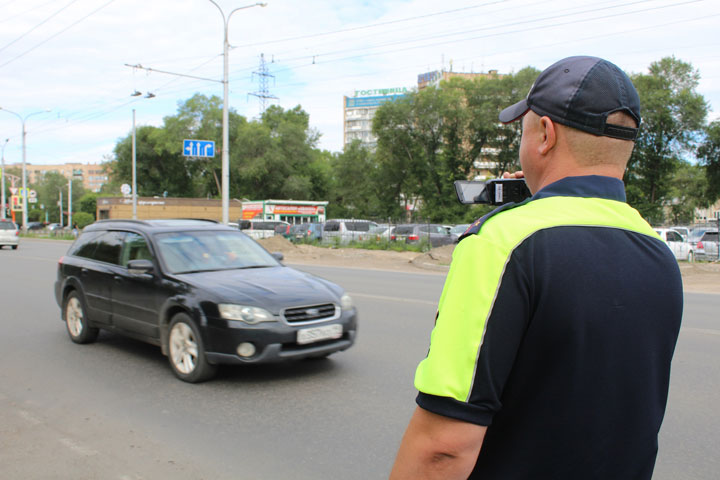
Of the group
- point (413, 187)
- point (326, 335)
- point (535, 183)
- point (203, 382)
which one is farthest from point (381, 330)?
point (413, 187)

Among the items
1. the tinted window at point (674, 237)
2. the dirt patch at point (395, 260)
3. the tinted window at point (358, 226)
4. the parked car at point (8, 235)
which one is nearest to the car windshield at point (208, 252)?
the dirt patch at point (395, 260)

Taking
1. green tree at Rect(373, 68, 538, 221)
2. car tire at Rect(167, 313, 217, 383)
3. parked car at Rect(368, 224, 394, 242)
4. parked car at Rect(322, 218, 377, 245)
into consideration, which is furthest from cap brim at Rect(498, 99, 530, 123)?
green tree at Rect(373, 68, 538, 221)

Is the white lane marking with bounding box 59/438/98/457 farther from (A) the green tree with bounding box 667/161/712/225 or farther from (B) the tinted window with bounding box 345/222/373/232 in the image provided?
(A) the green tree with bounding box 667/161/712/225

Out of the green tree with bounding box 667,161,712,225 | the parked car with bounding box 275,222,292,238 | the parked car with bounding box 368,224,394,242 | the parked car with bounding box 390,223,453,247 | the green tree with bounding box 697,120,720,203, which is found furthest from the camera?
the green tree with bounding box 667,161,712,225

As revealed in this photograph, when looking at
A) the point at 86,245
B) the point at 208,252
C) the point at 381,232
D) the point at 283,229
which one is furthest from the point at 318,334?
the point at 283,229

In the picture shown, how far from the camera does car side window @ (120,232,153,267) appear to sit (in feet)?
22.7

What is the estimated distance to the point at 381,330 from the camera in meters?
8.49

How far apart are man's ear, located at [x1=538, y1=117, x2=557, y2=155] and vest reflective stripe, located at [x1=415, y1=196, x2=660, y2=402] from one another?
0.16 m

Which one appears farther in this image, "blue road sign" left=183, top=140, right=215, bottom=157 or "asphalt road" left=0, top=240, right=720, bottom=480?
"blue road sign" left=183, top=140, right=215, bottom=157

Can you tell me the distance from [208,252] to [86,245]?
2.29 metres

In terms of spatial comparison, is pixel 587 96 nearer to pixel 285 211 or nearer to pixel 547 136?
pixel 547 136

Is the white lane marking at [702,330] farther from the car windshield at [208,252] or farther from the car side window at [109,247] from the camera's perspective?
the car side window at [109,247]

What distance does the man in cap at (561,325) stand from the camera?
1.25 metres

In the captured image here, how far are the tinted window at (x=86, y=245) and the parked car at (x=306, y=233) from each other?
80.1 ft
